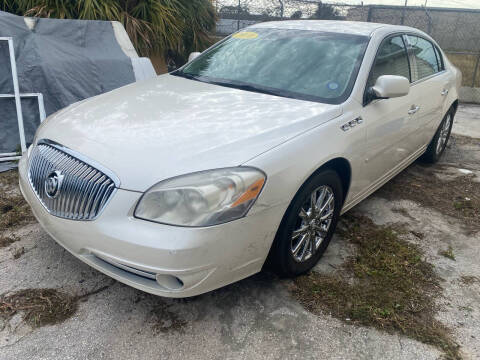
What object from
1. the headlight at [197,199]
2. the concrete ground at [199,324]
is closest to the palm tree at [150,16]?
the concrete ground at [199,324]

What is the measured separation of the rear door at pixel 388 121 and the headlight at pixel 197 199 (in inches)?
52.8

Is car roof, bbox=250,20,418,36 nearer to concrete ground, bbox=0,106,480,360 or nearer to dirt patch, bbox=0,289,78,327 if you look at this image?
concrete ground, bbox=0,106,480,360

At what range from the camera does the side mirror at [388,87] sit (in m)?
2.87

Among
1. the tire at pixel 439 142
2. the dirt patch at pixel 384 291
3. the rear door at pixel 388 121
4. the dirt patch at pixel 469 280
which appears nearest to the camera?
the dirt patch at pixel 384 291

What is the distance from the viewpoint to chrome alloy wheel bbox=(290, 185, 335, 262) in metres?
2.54

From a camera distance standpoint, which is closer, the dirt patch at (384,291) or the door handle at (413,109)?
the dirt patch at (384,291)

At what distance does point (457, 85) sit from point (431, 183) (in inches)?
54.5

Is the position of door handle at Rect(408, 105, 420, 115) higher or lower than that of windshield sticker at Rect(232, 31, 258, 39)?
lower

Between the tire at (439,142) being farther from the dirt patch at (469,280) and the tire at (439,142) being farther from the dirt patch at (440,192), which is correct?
the dirt patch at (469,280)

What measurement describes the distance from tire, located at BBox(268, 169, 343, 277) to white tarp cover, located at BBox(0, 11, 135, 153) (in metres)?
3.36

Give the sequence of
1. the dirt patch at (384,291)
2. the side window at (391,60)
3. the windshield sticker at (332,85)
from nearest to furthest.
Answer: the dirt patch at (384,291)
the windshield sticker at (332,85)
the side window at (391,60)

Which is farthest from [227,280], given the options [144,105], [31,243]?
[31,243]

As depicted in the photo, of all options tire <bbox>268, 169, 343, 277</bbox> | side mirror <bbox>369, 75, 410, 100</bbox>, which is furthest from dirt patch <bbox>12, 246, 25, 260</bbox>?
side mirror <bbox>369, 75, 410, 100</bbox>

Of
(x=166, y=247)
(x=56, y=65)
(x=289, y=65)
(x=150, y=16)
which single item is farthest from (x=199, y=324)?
(x=150, y=16)
